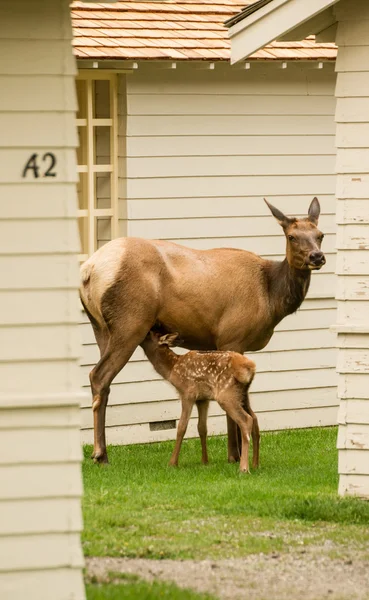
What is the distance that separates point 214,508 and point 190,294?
3.03m

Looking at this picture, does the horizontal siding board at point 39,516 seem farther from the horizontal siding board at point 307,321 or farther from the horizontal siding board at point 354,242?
the horizontal siding board at point 307,321

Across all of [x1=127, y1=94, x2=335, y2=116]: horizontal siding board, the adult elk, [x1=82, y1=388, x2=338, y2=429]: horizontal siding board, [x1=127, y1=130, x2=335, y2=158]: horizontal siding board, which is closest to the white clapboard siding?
[x1=127, y1=130, x2=335, y2=158]: horizontal siding board

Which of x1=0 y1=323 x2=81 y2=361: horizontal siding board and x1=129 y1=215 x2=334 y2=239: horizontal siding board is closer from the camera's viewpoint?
x1=0 y1=323 x2=81 y2=361: horizontal siding board

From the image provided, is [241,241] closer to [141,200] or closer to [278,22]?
[141,200]

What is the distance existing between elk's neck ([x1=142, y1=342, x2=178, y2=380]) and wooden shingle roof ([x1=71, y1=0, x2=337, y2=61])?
271cm

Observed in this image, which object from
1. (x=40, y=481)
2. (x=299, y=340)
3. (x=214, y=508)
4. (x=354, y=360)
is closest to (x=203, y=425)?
(x=214, y=508)

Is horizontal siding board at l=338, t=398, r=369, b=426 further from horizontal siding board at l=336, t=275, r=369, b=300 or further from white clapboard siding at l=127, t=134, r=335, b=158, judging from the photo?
white clapboard siding at l=127, t=134, r=335, b=158

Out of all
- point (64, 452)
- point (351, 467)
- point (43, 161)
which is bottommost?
point (351, 467)

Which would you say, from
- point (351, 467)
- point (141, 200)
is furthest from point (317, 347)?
point (351, 467)

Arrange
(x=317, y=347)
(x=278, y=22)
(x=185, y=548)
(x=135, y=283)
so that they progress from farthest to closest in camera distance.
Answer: (x=317, y=347) < (x=135, y=283) < (x=278, y=22) < (x=185, y=548)

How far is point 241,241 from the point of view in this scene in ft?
44.9

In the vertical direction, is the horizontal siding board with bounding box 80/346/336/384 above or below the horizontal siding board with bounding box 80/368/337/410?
above

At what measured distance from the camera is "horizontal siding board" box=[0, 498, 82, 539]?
6.37m

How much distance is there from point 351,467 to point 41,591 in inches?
138
